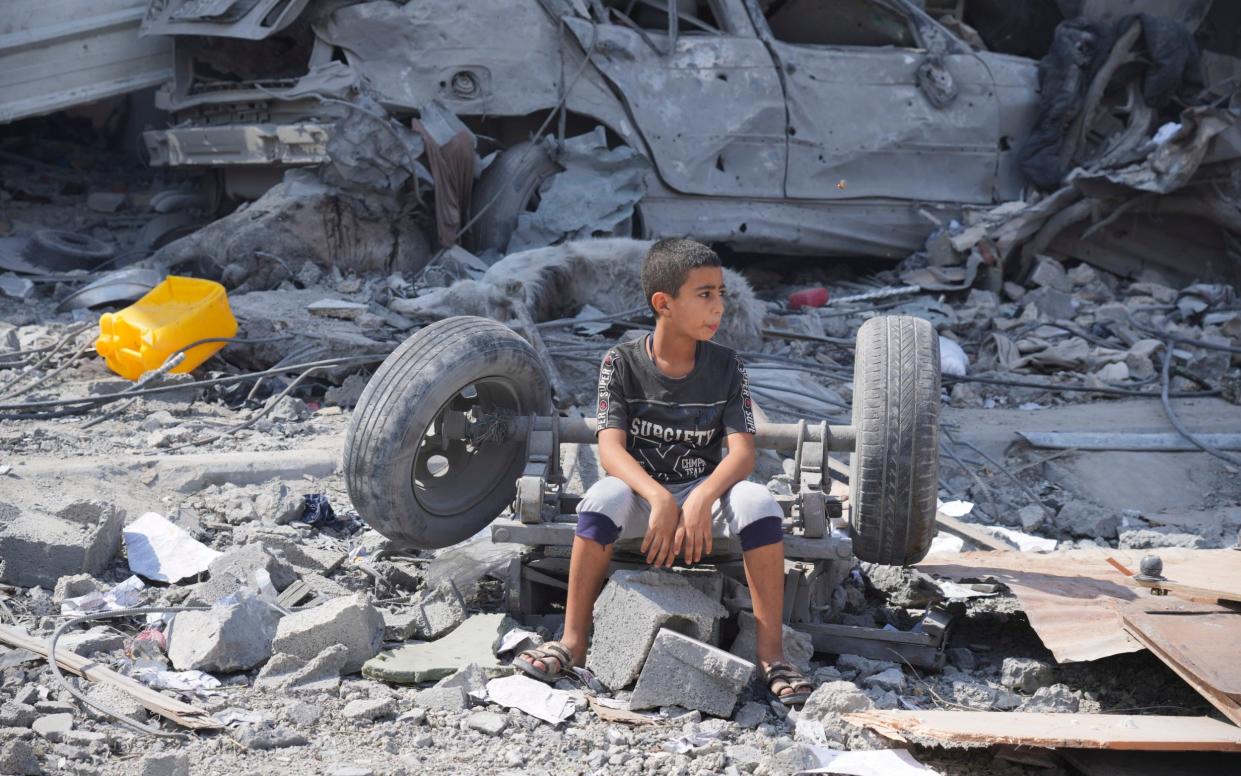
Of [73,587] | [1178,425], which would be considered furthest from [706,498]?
[1178,425]

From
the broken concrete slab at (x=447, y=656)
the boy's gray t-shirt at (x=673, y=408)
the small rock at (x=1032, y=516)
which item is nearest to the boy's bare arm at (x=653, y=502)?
the boy's gray t-shirt at (x=673, y=408)

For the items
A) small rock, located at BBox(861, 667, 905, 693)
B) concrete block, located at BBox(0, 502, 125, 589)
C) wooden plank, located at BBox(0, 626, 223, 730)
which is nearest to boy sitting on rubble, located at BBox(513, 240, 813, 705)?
small rock, located at BBox(861, 667, 905, 693)

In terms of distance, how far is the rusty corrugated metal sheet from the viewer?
28.9 feet

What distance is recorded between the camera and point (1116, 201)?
365 inches

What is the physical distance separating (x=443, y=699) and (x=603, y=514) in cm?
59

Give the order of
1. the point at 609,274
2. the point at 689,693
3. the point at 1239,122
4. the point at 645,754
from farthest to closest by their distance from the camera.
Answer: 1. the point at 1239,122
2. the point at 609,274
3. the point at 689,693
4. the point at 645,754

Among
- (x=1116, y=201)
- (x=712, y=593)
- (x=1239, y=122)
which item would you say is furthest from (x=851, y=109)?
(x=712, y=593)

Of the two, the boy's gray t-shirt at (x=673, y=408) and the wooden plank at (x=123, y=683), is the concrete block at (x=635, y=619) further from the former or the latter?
the wooden plank at (x=123, y=683)

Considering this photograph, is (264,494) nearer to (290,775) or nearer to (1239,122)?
(290,775)

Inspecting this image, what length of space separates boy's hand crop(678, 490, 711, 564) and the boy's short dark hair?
1.83 feet

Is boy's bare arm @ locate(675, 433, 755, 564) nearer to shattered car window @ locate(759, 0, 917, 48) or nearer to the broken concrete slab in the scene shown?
the broken concrete slab

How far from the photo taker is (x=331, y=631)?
3.22 meters

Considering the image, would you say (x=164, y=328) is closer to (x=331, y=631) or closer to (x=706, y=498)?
(x=331, y=631)

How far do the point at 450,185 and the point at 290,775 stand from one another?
5.93 metres
